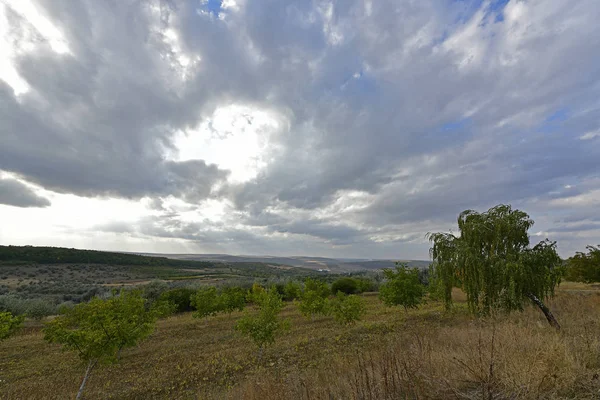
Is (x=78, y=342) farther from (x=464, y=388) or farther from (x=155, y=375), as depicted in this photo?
(x=464, y=388)

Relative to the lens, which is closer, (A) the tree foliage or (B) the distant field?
(A) the tree foliage

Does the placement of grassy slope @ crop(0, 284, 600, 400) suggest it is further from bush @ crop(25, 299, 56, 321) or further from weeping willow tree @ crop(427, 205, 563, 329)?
bush @ crop(25, 299, 56, 321)

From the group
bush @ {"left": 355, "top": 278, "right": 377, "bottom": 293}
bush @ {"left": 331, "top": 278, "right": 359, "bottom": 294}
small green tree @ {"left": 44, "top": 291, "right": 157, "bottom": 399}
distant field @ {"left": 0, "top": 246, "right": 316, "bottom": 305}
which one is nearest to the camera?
small green tree @ {"left": 44, "top": 291, "right": 157, "bottom": 399}

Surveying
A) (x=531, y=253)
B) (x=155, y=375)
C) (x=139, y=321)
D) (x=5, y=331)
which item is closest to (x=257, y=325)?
(x=155, y=375)

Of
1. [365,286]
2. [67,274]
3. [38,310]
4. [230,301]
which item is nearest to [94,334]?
[230,301]

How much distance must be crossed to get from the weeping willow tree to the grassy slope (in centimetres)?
140

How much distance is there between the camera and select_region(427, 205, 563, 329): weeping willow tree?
12570 mm

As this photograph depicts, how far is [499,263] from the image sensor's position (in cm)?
1281

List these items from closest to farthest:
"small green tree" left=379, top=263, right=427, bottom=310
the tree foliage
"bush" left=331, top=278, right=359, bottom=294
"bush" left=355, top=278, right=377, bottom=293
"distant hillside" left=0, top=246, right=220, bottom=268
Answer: "small green tree" left=379, top=263, right=427, bottom=310 → the tree foliage → "bush" left=331, top=278, right=359, bottom=294 → "bush" left=355, top=278, right=377, bottom=293 → "distant hillside" left=0, top=246, right=220, bottom=268

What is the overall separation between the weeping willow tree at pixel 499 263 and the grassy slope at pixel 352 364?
1399 mm

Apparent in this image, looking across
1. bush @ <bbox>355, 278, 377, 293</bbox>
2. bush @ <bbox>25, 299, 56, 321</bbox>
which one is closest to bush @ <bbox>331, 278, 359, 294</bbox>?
bush @ <bbox>355, 278, 377, 293</bbox>

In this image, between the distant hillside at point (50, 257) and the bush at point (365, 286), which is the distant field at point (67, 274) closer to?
the distant hillside at point (50, 257)

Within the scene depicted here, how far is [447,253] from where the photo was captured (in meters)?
14.4

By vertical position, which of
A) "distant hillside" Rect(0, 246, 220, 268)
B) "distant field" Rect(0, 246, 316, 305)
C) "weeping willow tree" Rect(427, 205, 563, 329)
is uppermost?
"weeping willow tree" Rect(427, 205, 563, 329)
